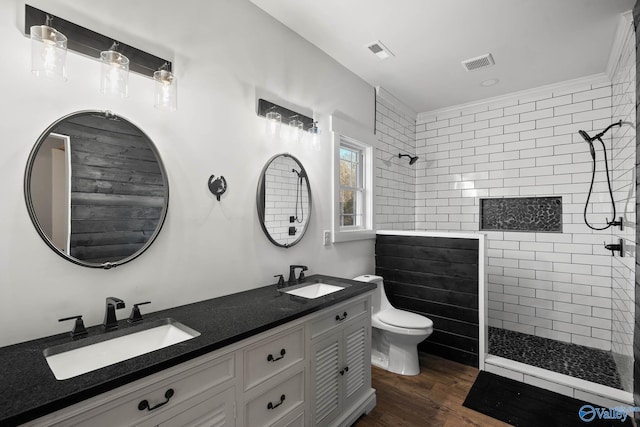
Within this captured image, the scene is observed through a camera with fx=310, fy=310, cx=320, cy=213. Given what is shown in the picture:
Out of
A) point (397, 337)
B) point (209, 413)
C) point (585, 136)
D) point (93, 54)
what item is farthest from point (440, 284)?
point (93, 54)

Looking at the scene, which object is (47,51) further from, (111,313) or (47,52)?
(111,313)

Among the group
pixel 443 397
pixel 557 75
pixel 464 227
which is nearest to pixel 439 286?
pixel 443 397

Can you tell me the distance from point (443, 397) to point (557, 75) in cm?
320

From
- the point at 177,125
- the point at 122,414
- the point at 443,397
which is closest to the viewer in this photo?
the point at 122,414

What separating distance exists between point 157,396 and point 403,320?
6.79ft

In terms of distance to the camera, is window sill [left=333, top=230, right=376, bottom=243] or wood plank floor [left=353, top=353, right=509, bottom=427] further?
window sill [left=333, top=230, right=376, bottom=243]

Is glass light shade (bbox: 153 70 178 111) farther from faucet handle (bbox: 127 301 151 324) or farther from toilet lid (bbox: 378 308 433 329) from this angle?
toilet lid (bbox: 378 308 433 329)

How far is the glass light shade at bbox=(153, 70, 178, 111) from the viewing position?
1.52 meters

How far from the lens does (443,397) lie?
92.5 inches

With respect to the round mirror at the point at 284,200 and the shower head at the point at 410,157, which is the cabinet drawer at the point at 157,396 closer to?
the round mirror at the point at 284,200

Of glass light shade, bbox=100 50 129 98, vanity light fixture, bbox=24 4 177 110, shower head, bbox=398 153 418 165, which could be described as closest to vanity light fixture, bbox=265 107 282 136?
vanity light fixture, bbox=24 4 177 110

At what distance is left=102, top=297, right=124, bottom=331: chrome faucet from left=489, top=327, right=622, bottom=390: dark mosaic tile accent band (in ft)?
10.1

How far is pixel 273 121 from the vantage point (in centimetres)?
215

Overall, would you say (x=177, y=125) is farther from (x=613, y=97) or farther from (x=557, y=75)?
(x=613, y=97)
